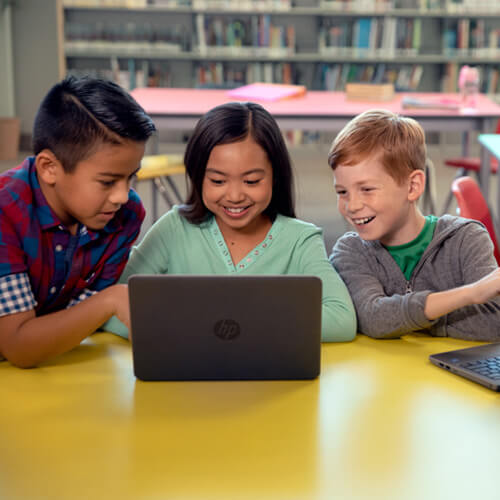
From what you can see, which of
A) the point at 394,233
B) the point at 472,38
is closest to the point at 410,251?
the point at 394,233

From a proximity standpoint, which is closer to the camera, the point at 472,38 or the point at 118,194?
the point at 118,194

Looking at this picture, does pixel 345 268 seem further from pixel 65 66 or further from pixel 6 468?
pixel 65 66

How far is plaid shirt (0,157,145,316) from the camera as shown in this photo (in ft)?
3.41

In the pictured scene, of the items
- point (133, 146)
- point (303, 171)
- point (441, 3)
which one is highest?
point (441, 3)

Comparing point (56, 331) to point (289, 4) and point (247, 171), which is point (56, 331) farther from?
point (289, 4)

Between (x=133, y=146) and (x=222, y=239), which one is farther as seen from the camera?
(x=222, y=239)

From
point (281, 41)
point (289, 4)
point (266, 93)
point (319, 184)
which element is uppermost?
point (289, 4)

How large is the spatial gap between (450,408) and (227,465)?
328 mm

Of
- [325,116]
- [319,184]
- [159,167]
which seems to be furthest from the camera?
[319,184]

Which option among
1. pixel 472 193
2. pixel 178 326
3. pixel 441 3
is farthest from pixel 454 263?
pixel 441 3

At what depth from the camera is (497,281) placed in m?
1.05

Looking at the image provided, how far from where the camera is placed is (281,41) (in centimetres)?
616

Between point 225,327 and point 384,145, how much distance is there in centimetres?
57

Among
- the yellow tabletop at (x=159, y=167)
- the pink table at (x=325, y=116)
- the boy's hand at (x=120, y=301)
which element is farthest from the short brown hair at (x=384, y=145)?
the yellow tabletop at (x=159, y=167)
